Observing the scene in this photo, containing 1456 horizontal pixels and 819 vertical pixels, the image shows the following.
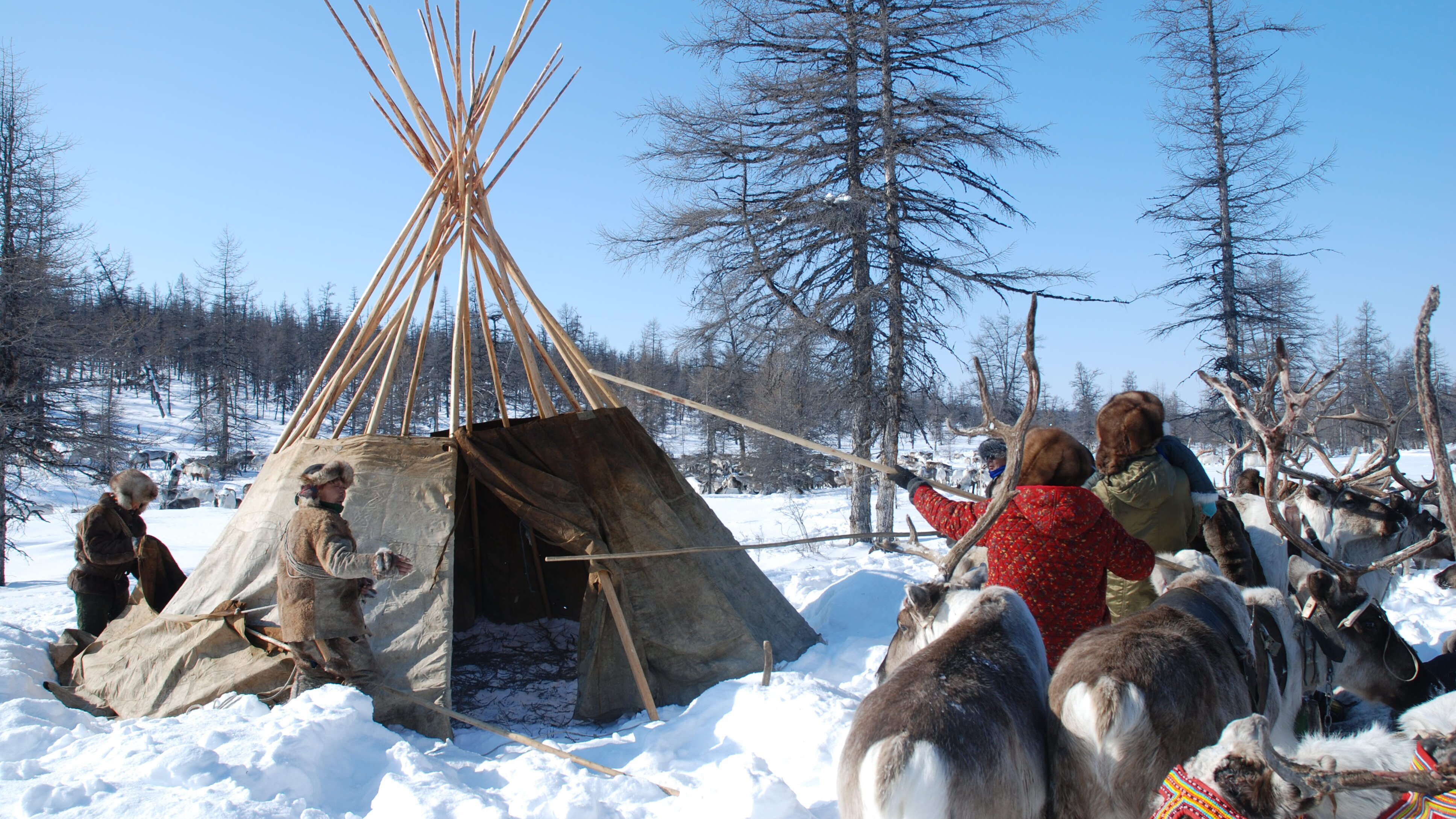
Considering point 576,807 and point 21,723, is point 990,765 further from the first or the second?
point 21,723

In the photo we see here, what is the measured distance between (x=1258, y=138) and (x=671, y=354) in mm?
11759

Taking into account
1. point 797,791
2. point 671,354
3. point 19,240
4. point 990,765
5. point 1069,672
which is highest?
point 19,240

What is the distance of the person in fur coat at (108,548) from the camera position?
5285 millimetres

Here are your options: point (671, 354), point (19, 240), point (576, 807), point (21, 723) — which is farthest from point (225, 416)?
point (576, 807)

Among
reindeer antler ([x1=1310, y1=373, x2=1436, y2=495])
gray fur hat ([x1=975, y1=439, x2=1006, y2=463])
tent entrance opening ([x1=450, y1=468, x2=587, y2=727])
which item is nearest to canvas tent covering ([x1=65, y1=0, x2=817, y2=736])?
tent entrance opening ([x1=450, y1=468, x2=587, y2=727])

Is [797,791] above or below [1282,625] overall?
below

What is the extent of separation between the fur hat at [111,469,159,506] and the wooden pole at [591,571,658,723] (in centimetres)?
330

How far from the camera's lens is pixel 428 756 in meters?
3.64

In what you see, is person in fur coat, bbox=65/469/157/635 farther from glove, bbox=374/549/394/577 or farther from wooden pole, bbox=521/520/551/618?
glove, bbox=374/549/394/577

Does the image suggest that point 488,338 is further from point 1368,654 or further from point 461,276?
point 1368,654

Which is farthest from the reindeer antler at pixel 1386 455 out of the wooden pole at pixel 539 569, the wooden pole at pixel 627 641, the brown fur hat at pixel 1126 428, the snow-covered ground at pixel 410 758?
the wooden pole at pixel 539 569

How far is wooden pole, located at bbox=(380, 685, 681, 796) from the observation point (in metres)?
3.46

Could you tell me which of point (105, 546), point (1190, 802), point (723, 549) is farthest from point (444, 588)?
point (1190, 802)

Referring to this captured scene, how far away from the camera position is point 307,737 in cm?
335
